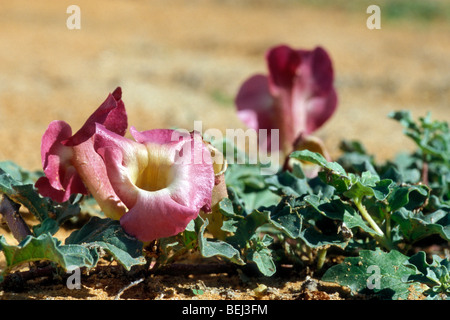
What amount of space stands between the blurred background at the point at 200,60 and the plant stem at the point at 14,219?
1.23 metres

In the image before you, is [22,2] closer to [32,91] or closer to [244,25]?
[244,25]

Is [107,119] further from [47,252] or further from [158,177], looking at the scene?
[47,252]

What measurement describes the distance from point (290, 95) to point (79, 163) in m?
1.07

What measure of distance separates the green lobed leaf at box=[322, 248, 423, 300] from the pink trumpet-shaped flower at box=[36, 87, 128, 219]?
0.61 meters

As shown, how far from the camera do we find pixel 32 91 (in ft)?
16.0

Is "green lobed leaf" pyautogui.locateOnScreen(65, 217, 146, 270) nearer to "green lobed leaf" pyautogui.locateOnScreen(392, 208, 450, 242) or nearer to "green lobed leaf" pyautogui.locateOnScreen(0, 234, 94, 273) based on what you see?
"green lobed leaf" pyautogui.locateOnScreen(0, 234, 94, 273)

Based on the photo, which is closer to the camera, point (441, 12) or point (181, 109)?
point (181, 109)

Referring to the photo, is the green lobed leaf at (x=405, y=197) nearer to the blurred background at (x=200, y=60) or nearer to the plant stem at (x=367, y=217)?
the plant stem at (x=367, y=217)

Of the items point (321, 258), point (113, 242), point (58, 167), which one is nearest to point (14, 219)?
point (58, 167)

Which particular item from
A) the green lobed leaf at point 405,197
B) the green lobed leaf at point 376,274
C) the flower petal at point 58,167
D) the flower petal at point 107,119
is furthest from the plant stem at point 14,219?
the green lobed leaf at point 405,197

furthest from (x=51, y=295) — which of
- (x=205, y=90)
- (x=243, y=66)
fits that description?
(x=243, y=66)

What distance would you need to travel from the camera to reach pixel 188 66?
21.9ft
